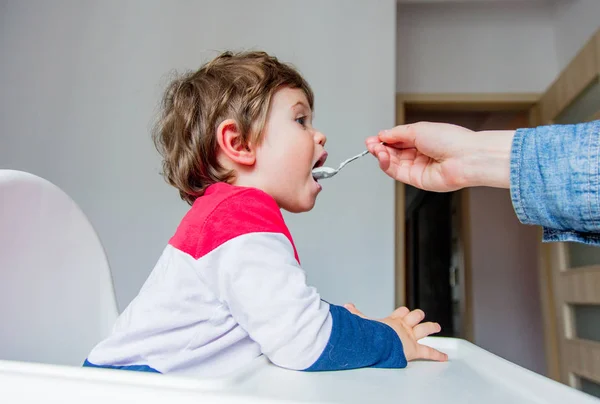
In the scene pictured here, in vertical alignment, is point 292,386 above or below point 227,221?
below

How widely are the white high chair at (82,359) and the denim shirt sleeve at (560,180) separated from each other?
155 mm

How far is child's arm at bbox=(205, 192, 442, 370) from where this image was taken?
57 centimetres

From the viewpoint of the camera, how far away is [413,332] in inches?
27.7

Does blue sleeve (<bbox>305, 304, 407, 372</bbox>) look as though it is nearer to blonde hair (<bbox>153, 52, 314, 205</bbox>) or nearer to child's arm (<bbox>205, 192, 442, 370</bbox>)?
child's arm (<bbox>205, 192, 442, 370</bbox>)

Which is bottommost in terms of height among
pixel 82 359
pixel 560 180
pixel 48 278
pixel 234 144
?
pixel 82 359

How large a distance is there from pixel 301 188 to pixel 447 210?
3.94m

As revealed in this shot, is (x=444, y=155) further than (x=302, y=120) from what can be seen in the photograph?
No

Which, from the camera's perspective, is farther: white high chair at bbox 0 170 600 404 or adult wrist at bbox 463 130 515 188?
adult wrist at bbox 463 130 515 188

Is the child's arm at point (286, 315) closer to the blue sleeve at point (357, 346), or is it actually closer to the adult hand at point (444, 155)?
the blue sleeve at point (357, 346)

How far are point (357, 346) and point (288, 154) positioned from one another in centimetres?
38

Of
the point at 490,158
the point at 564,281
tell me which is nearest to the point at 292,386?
the point at 490,158

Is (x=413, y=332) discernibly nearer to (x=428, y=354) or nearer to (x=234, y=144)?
(x=428, y=354)

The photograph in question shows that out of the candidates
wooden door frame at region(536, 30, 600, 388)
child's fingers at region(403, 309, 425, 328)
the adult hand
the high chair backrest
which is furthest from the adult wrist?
wooden door frame at region(536, 30, 600, 388)

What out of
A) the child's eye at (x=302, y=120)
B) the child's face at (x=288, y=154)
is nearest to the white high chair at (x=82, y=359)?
the child's face at (x=288, y=154)
